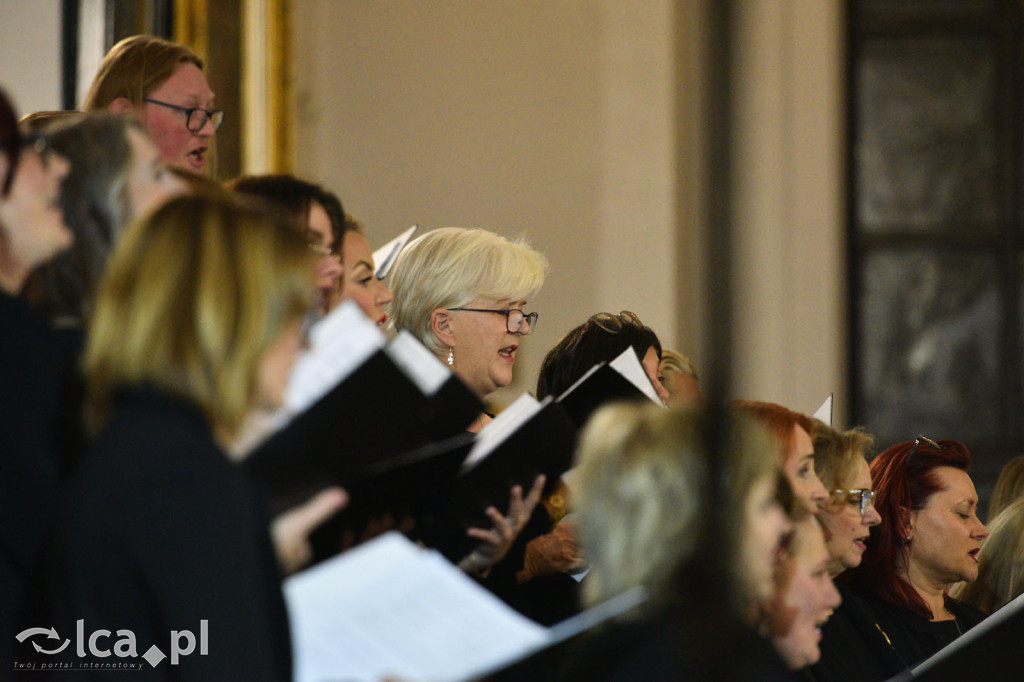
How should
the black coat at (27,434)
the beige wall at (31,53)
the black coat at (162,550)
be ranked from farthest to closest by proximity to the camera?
the beige wall at (31,53) < the black coat at (27,434) < the black coat at (162,550)

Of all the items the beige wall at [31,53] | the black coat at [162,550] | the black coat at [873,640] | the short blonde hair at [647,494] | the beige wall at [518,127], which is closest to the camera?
the black coat at [162,550]

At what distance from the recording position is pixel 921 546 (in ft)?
12.6

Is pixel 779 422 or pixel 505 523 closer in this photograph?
pixel 505 523

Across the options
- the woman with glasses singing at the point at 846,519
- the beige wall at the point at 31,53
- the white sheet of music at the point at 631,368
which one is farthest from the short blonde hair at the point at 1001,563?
the beige wall at the point at 31,53

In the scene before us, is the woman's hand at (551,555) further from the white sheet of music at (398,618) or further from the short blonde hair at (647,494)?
the white sheet of music at (398,618)

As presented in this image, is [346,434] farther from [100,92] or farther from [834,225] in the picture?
[834,225]

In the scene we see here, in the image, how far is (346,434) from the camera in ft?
6.14

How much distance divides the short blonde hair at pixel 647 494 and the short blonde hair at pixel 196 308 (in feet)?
1.86

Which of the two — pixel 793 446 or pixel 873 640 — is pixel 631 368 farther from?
pixel 873 640

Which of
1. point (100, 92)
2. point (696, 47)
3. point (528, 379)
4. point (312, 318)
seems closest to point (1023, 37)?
point (528, 379)

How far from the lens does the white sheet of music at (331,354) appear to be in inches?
72.3

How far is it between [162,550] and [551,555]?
5.61 feet

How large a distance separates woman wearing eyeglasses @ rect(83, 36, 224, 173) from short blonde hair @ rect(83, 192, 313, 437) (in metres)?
1.77

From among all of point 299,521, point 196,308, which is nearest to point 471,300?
point 299,521
